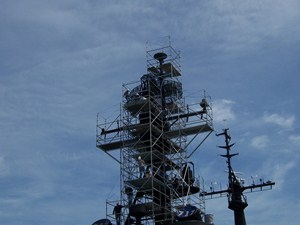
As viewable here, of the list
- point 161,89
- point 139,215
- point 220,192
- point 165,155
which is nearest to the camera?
point 139,215

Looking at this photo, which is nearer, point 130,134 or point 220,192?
Result: point 130,134

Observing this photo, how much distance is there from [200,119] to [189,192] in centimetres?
685

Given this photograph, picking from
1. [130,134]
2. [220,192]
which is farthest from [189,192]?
[220,192]

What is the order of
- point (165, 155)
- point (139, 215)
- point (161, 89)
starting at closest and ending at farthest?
1. point (139, 215)
2. point (165, 155)
3. point (161, 89)

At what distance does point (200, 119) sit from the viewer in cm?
5359

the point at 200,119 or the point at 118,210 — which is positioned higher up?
the point at 200,119

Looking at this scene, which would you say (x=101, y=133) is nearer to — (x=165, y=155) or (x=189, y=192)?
(x=165, y=155)

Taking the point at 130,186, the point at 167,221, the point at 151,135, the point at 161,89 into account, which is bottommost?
the point at 167,221

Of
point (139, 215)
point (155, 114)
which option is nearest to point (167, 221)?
point (139, 215)

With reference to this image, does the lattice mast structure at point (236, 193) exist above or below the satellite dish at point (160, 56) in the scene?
below

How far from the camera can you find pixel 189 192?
50844mm

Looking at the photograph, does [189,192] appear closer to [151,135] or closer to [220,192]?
[151,135]

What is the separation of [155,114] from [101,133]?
5.62m

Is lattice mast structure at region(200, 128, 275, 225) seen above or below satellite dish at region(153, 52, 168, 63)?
below
